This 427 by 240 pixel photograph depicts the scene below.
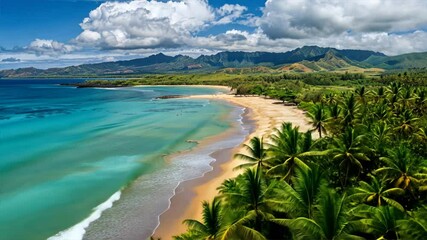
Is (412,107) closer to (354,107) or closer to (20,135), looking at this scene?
(354,107)

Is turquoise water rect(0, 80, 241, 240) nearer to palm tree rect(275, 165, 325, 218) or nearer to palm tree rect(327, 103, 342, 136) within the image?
palm tree rect(275, 165, 325, 218)

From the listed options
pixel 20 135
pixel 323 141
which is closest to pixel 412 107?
pixel 323 141

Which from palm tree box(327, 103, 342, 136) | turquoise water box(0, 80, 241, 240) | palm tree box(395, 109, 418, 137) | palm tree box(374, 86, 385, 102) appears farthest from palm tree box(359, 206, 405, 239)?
palm tree box(374, 86, 385, 102)

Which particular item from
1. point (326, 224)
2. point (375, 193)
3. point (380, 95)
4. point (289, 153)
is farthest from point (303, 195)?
point (380, 95)

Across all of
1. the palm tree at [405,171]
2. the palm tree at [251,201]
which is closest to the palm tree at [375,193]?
the palm tree at [405,171]

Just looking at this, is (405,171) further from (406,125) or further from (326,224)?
(406,125)

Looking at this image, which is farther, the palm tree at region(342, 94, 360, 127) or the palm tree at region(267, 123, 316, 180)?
the palm tree at region(342, 94, 360, 127)
